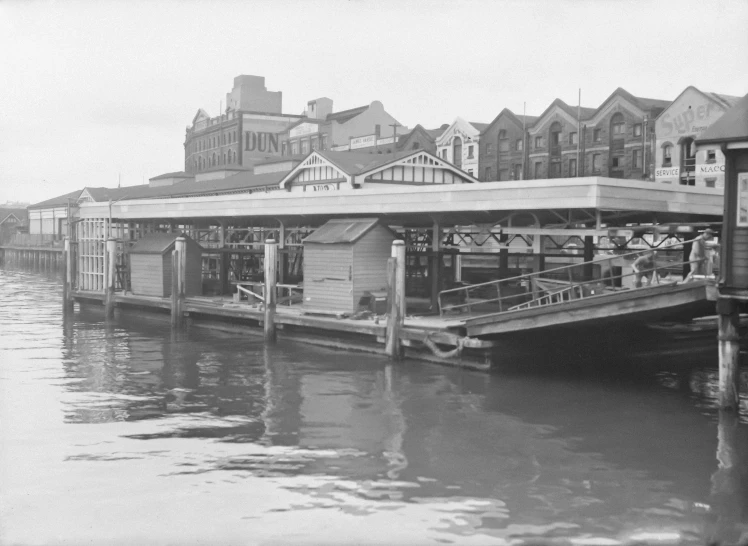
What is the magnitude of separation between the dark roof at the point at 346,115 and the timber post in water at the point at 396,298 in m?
67.9

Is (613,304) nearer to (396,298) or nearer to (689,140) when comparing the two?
(396,298)

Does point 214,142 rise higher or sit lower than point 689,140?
higher

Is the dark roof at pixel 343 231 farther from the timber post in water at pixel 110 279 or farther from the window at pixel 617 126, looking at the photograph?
the window at pixel 617 126

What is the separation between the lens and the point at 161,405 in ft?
67.4

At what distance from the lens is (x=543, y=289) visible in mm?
24531

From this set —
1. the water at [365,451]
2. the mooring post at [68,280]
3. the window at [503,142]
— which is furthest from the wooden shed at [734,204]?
the window at [503,142]

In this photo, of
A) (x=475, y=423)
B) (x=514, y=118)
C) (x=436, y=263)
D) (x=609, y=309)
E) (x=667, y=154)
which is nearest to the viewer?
(x=475, y=423)

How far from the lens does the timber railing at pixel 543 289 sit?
21781mm

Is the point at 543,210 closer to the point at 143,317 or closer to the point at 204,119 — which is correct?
the point at 143,317

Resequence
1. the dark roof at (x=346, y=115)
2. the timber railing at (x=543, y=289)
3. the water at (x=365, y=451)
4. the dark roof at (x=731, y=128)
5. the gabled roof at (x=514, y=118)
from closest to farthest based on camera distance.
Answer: the water at (x=365, y=451) → the dark roof at (x=731, y=128) → the timber railing at (x=543, y=289) → the gabled roof at (x=514, y=118) → the dark roof at (x=346, y=115)

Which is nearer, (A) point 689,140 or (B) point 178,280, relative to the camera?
(B) point 178,280

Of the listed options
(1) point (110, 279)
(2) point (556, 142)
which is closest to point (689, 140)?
(2) point (556, 142)

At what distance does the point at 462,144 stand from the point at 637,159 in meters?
19.1

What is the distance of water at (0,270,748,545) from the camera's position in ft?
40.7
